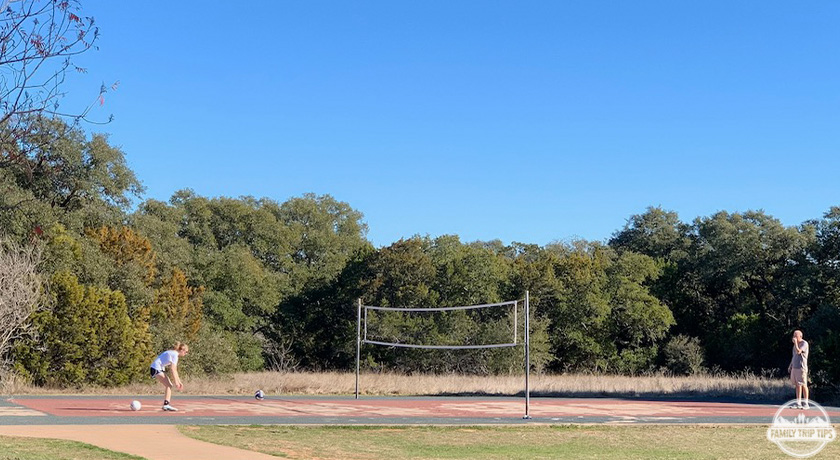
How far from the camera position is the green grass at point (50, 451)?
10.3 meters

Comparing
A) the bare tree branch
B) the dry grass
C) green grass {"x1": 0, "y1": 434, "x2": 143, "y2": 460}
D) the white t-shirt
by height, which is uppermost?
the bare tree branch

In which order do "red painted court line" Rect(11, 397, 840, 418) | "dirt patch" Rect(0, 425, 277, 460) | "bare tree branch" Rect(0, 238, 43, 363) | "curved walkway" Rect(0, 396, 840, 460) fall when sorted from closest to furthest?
"dirt patch" Rect(0, 425, 277, 460) → "curved walkway" Rect(0, 396, 840, 460) → "red painted court line" Rect(11, 397, 840, 418) → "bare tree branch" Rect(0, 238, 43, 363)

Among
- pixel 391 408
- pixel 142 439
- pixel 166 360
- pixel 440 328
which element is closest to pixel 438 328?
pixel 440 328

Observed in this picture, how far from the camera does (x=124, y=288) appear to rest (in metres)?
33.5

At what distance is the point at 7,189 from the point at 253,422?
2052 cm

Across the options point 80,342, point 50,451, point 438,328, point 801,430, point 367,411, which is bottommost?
point 50,451

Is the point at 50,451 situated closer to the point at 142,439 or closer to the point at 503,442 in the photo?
the point at 142,439

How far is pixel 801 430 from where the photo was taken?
1622 centimetres

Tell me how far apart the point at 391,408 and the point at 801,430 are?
28.9 feet

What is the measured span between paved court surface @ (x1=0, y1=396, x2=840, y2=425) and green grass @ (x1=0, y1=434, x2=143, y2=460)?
3468 mm

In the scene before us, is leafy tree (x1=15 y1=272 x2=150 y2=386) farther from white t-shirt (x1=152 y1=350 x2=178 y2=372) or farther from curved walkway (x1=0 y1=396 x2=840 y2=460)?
white t-shirt (x1=152 y1=350 x2=178 y2=372)

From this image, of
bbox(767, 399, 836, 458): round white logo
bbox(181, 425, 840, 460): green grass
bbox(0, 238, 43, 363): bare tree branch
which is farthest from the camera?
bbox(0, 238, 43, 363): bare tree branch

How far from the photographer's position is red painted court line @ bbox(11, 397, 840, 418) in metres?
18.4

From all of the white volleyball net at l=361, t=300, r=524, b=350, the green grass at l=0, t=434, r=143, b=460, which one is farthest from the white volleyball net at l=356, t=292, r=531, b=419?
the green grass at l=0, t=434, r=143, b=460
